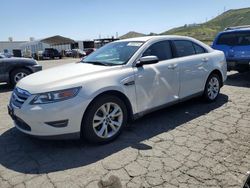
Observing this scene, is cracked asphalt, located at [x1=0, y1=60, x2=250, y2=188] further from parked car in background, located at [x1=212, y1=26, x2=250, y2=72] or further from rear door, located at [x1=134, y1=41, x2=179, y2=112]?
parked car in background, located at [x1=212, y1=26, x2=250, y2=72]

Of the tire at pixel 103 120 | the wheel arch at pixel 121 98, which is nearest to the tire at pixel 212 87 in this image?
the wheel arch at pixel 121 98

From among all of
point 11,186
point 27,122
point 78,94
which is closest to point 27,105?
point 27,122

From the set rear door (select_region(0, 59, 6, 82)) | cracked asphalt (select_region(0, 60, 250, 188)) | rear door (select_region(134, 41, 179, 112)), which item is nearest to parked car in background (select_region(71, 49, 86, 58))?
rear door (select_region(0, 59, 6, 82))

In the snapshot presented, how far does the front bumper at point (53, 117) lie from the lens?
3.58 meters

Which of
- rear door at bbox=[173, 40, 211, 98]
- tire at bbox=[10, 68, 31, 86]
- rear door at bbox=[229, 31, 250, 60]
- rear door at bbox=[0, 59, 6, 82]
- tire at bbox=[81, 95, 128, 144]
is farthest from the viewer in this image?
tire at bbox=[10, 68, 31, 86]

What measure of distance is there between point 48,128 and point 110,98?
0.99 m

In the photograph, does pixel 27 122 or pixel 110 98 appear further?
pixel 110 98

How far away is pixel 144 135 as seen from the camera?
4.40 metres

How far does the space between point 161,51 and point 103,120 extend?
6.03 ft

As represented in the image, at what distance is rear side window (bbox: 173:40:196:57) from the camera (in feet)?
17.4

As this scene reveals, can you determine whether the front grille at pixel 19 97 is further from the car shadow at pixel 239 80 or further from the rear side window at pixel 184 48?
the car shadow at pixel 239 80

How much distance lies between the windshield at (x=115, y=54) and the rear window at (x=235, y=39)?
5359 millimetres

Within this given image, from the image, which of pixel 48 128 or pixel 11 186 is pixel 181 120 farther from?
pixel 11 186

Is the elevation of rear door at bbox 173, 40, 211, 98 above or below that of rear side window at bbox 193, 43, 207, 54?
below
